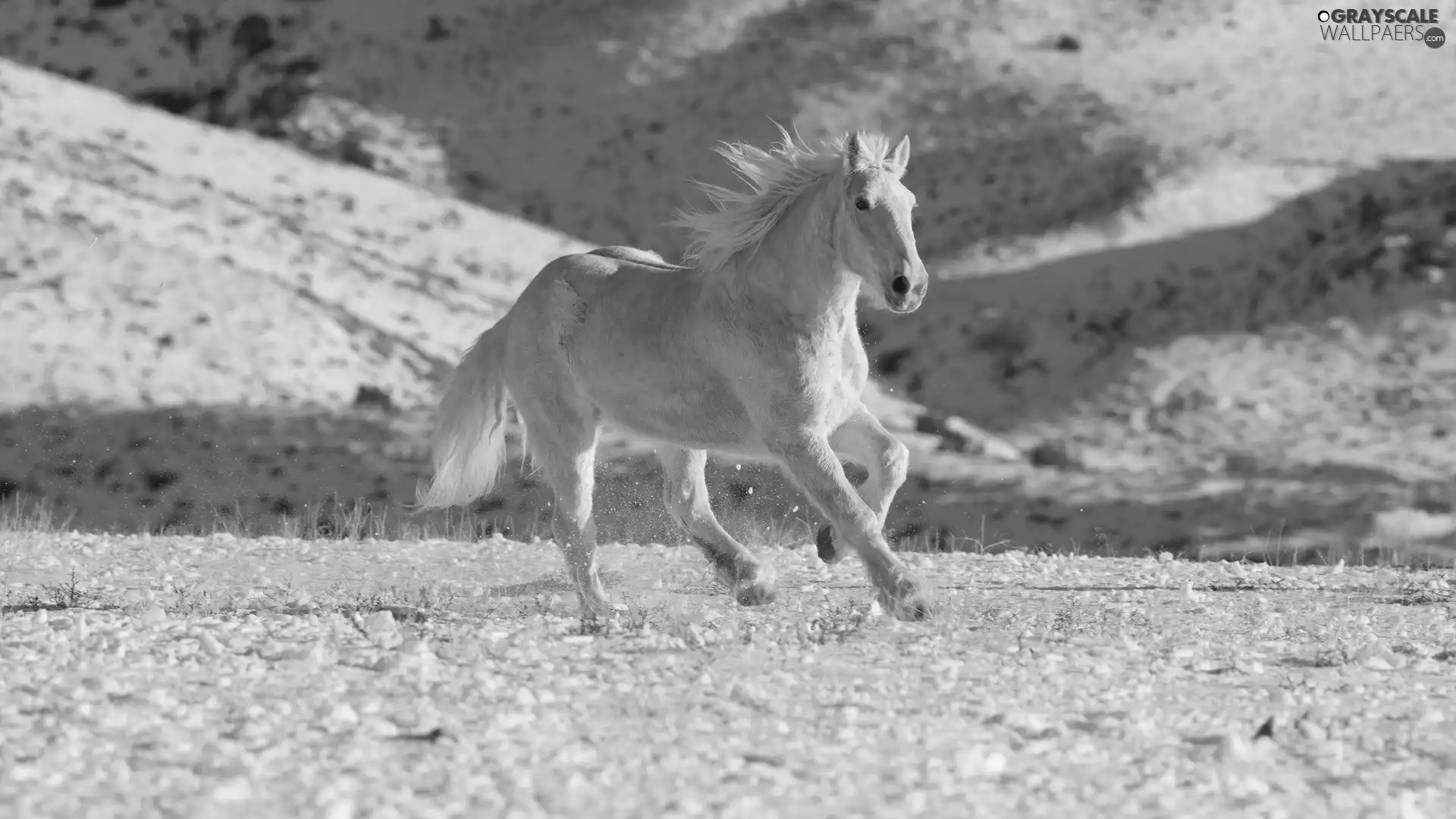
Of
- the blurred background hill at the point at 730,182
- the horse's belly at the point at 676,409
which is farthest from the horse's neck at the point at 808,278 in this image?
the blurred background hill at the point at 730,182

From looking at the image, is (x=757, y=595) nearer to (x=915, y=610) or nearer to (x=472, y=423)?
(x=915, y=610)

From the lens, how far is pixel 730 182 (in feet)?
108

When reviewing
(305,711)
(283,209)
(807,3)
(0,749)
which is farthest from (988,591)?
(807,3)

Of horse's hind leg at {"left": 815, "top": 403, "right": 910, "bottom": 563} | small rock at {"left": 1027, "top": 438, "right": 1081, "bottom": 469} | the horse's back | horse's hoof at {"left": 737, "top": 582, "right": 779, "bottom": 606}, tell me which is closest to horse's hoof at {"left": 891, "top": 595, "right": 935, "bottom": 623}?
horse's hind leg at {"left": 815, "top": 403, "right": 910, "bottom": 563}

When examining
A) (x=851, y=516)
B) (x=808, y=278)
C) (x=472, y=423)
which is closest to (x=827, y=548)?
(x=851, y=516)

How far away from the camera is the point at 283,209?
27125 mm

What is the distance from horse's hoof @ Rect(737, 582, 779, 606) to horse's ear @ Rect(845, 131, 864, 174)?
189cm

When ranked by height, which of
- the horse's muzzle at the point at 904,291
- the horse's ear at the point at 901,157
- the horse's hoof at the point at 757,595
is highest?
the horse's ear at the point at 901,157

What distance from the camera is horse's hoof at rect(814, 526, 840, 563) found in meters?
8.02

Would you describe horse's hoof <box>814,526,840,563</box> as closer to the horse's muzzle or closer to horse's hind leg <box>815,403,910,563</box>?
horse's hind leg <box>815,403,910,563</box>

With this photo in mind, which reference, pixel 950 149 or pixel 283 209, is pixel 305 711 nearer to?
pixel 283 209

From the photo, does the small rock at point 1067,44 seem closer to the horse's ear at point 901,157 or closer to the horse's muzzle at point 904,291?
the horse's ear at point 901,157

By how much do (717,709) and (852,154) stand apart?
308cm

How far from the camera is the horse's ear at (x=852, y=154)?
7.69 meters
